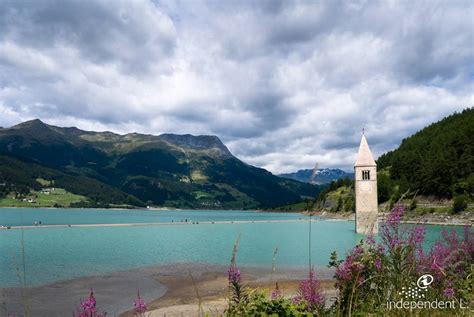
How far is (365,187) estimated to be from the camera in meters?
73.1

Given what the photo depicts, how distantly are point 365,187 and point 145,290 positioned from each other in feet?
184

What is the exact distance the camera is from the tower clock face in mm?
72812

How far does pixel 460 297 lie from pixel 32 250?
172 ft

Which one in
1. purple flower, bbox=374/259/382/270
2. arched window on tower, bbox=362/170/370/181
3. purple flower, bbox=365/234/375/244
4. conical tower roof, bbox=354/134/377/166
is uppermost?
conical tower roof, bbox=354/134/377/166

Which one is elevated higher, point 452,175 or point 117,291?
point 452,175

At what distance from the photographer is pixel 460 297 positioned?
661cm

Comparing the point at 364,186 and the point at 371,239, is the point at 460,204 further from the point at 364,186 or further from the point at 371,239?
the point at 371,239

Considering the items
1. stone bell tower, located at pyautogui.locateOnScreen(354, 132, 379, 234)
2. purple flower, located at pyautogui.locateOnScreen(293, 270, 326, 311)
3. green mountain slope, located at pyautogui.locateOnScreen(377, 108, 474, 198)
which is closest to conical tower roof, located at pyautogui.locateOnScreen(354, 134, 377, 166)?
stone bell tower, located at pyautogui.locateOnScreen(354, 132, 379, 234)

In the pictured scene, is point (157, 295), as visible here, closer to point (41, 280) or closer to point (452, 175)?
point (41, 280)

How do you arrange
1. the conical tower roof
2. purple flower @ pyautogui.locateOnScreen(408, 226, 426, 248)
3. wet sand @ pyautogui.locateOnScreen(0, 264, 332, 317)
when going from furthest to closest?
1. the conical tower roof
2. wet sand @ pyautogui.locateOnScreen(0, 264, 332, 317)
3. purple flower @ pyautogui.locateOnScreen(408, 226, 426, 248)

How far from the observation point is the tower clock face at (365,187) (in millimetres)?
72812

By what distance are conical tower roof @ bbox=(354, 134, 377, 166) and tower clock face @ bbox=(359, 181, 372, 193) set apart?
3.71 meters

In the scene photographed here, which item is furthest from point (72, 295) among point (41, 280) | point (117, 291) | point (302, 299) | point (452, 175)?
point (452, 175)

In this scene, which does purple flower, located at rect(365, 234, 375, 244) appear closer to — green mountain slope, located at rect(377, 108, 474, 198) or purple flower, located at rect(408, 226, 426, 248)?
purple flower, located at rect(408, 226, 426, 248)
